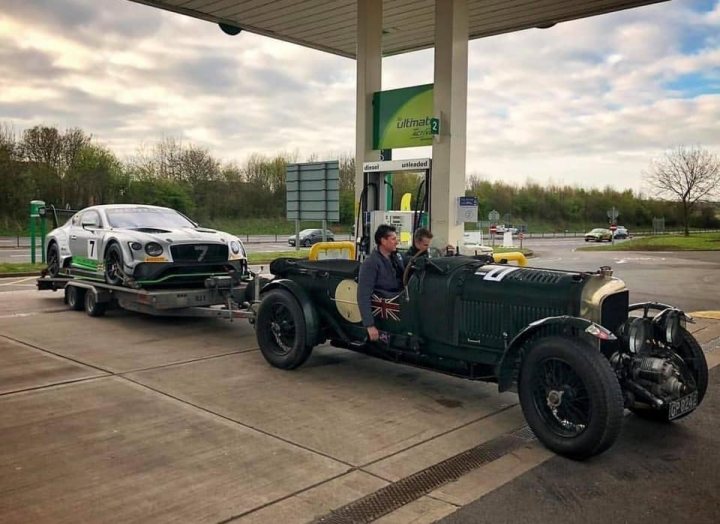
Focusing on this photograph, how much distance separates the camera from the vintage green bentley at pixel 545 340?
13.9ft

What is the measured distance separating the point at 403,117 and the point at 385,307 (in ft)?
20.2

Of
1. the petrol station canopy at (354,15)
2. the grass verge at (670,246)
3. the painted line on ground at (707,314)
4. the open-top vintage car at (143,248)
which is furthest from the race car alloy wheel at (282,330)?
the grass verge at (670,246)

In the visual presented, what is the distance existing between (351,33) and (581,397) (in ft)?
36.6

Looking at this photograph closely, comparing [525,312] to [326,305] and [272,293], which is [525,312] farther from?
[272,293]

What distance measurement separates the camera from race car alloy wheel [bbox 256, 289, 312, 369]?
6.40 m

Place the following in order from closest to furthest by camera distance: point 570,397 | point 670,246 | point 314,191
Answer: point 570,397 < point 314,191 < point 670,246

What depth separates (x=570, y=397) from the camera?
4312 millimetres

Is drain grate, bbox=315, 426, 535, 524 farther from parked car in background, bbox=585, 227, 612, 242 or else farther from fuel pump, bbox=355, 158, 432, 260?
parked car in background, bbox=585, 227, 612, 242

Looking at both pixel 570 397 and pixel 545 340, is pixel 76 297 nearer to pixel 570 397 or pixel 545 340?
pixel 545 340

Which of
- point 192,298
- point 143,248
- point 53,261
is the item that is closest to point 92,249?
point 143,248

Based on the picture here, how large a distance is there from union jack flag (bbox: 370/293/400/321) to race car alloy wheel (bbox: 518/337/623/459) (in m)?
1.51

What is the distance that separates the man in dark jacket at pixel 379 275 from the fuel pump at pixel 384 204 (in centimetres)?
451

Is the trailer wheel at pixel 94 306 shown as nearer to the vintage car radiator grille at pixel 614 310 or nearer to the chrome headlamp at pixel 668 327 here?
the vintage car radiator grille at pixel 614 310

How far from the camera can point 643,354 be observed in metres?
4.62
